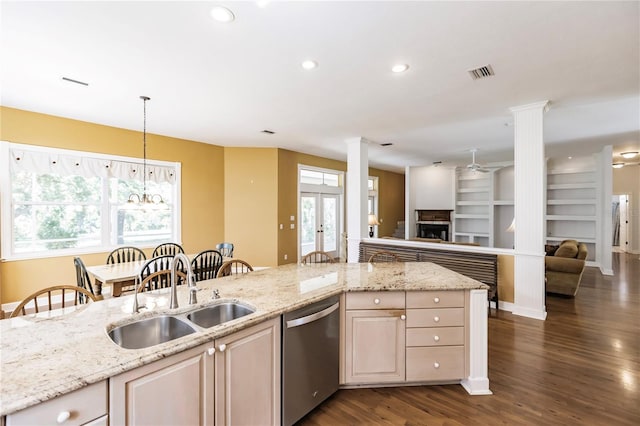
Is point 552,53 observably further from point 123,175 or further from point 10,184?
point 10,184

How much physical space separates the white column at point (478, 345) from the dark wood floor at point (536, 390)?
0.27 feet

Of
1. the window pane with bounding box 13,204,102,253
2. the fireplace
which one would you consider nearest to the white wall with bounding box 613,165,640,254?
the fireplace

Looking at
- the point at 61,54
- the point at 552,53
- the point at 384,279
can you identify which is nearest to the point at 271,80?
the point at 61,54

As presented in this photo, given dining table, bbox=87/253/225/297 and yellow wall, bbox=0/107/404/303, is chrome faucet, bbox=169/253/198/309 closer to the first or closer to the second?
dining table, bbox=87/253/225/297

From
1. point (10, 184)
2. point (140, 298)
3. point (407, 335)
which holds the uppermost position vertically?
point (10, 184)

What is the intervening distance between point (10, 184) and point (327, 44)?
4.79 meters

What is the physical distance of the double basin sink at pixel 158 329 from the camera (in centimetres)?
158

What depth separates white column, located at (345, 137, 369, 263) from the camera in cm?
594

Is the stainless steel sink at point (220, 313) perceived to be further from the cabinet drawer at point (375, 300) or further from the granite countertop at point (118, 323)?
→ the cabinet drawer at point (375, 300)

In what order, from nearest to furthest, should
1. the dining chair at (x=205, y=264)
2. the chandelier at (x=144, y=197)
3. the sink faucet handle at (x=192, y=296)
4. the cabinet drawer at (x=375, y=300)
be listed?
the sink faucet handle at (x=192, y=296) → the cabinet drawer at (x=375, y=300) → the dining chair at (x=205, y=264) → the chandelier at (x=144, y=197)

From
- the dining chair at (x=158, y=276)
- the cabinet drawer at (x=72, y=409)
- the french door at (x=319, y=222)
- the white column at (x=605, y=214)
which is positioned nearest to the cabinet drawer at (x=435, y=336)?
the cabinet drawer at (x=72, y=409)

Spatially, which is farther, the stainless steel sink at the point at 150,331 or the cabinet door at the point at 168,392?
the stainless steel sink at the point at 150,331

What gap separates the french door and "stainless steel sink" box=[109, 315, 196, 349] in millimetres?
5874

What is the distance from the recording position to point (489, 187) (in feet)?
29.5
